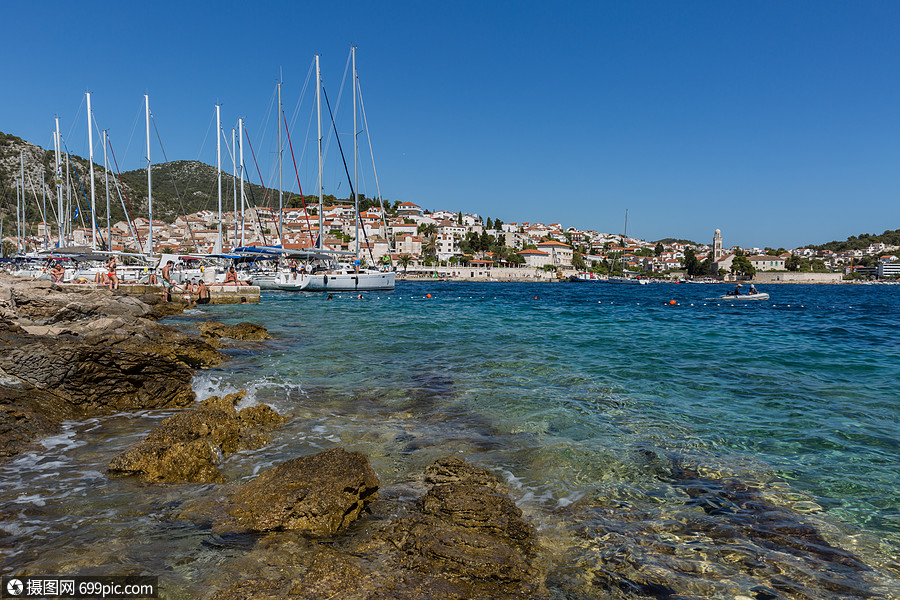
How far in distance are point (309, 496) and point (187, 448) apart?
1.70m

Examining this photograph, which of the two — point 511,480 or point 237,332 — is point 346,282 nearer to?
point 237,332

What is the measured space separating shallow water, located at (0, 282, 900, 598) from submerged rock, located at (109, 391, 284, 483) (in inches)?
7.6

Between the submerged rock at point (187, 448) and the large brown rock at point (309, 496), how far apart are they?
777 mm

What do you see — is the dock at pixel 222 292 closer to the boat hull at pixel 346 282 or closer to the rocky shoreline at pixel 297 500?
the boat hull at pixel 346 282

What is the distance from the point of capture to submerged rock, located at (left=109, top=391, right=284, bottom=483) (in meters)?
4.67

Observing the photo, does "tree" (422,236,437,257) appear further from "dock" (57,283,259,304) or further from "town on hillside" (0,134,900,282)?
"dock" (57,283,259,304)

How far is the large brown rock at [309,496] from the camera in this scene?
3.76 meters

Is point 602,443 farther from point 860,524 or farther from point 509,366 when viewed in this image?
point 509,366

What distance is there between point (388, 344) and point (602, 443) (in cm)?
904

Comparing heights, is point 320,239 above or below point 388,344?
above

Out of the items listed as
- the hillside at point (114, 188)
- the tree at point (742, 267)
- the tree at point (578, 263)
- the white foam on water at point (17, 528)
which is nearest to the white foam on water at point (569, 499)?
the white foam on water at point (17, 528)

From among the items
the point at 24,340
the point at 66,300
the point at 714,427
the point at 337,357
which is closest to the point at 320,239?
the point at 66,300

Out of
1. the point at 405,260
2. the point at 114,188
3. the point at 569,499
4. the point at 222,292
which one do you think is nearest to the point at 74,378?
the point at 569,499

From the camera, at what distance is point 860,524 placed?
4305 mm
